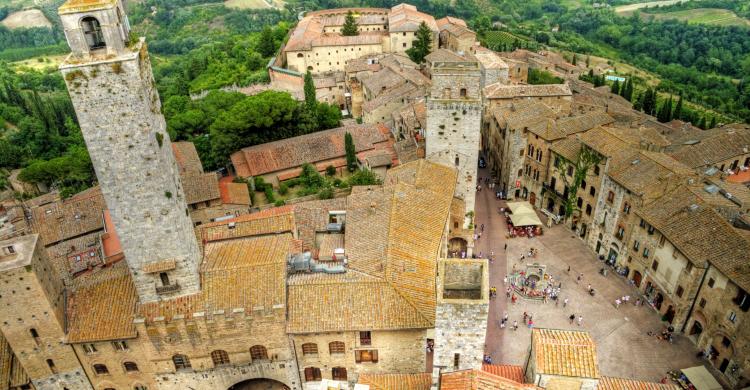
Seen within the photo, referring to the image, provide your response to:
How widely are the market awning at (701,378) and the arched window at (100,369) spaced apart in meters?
40.4

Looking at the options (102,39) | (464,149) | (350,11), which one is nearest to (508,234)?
(464,149)

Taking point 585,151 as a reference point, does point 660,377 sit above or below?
below

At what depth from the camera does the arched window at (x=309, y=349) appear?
33.3 meters

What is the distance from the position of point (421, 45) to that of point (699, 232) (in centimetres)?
6359

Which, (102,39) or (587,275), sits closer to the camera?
(102,39)

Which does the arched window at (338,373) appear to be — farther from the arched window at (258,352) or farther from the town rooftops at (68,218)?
the town rooftops at (68,218)

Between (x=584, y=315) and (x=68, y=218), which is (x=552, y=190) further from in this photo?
(x=68, y=218)

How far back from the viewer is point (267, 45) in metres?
106

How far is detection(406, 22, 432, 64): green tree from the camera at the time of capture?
9281cm

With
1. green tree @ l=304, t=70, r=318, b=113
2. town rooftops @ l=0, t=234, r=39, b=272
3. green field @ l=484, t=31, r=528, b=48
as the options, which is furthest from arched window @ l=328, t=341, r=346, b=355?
green field @ l=484, t=31, r=528, b=48

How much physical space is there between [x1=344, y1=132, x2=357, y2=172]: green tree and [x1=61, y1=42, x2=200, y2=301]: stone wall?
31.8 m

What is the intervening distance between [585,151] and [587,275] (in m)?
12.7

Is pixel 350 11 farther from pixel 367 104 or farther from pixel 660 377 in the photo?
pixel 660 377

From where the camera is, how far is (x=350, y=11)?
119 metres
